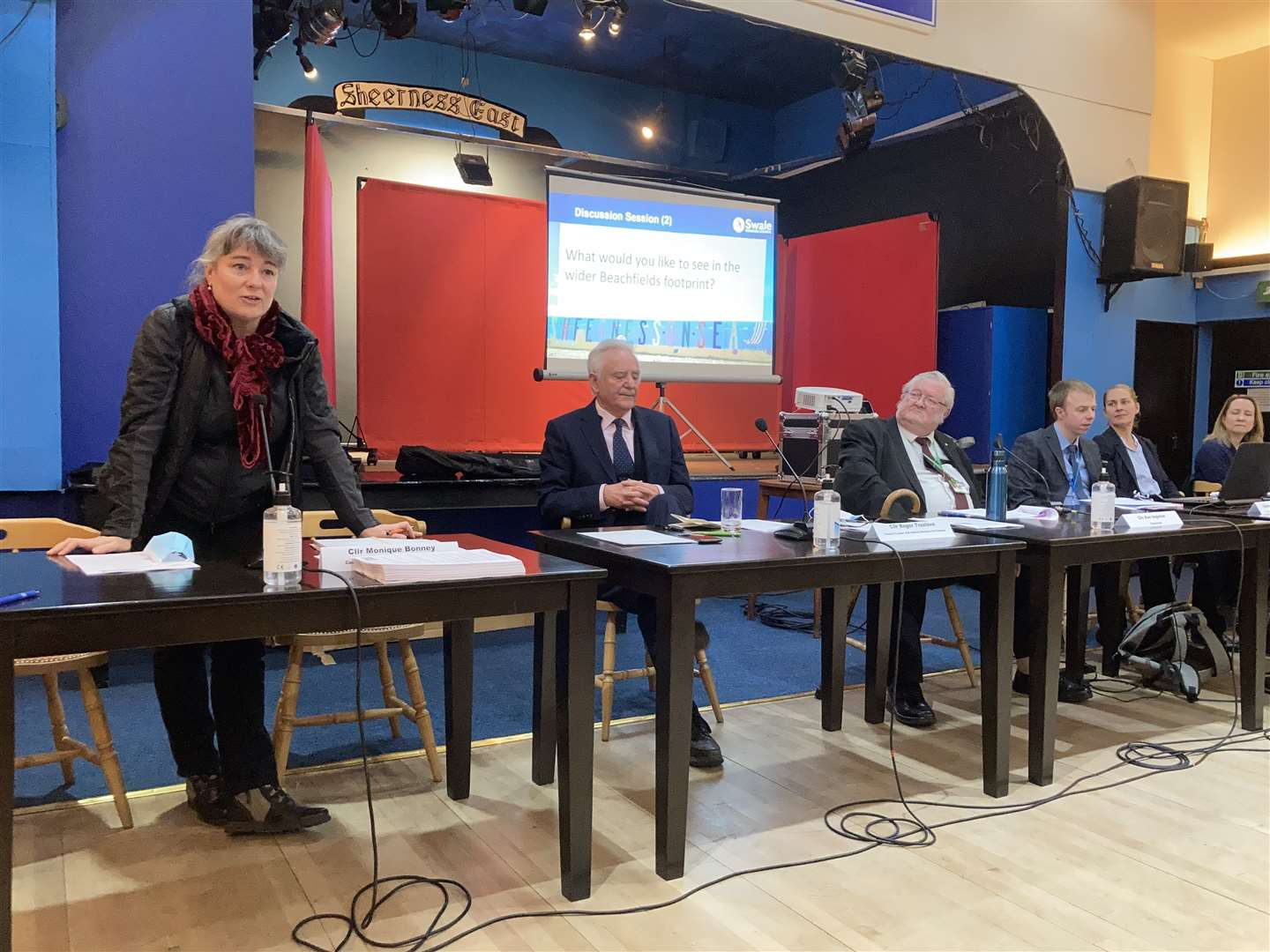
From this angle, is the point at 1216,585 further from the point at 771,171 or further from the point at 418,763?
the point at 771,171

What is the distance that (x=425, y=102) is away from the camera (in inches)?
230

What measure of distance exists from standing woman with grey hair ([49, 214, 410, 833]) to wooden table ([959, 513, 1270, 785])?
5.75 ft

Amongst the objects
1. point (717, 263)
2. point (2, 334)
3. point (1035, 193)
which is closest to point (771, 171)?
point (1035, 193)

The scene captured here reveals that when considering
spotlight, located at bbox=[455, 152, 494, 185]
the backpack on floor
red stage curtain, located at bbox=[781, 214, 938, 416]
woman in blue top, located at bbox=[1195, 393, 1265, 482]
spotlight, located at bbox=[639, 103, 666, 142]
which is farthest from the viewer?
spotlight, located at bbox=[639, 103, 666, 142]

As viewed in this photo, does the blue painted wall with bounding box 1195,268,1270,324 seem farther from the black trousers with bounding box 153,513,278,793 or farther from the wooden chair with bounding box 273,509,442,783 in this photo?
the black trousers with bounding box 153,513,278,793

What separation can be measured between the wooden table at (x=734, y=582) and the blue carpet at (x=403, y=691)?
0.97 m

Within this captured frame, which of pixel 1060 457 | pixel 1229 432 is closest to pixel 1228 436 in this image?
pixel 1229 432

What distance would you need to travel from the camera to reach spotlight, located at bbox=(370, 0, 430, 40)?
4.73 metres

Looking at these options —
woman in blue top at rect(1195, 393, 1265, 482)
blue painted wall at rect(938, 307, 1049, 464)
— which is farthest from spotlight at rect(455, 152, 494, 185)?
woman in blue top at rect(1195, 393, 1265, 482)

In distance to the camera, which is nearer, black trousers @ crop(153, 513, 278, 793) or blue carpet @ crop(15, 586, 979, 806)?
black trousers @ crop(153, 513, 278, 793)

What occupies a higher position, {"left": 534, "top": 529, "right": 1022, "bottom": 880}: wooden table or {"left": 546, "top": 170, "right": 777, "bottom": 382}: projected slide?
{"left": 546, "top": 170, "right": 777, "bottom": 382}: projected slide

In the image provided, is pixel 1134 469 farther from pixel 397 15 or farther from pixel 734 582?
pixel 397 15

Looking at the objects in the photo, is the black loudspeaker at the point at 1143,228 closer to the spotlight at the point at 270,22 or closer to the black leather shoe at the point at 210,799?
the spotlight at the point at 270,22

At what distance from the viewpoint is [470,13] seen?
646 centimetres
